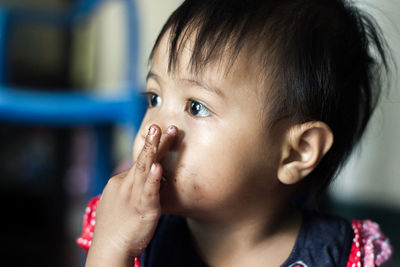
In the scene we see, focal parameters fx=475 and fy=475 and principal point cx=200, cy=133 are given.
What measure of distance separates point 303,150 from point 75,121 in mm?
865

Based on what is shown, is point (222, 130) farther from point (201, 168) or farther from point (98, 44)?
point (98, 44)

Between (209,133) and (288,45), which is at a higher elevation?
(288,45)

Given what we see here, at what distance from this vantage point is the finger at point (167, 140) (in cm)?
57

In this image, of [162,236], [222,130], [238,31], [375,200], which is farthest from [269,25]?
[375,200]

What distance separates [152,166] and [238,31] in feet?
0.67

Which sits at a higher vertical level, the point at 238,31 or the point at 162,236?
the point at 238,31

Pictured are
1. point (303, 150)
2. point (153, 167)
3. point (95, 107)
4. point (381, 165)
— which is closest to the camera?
point (153, 167)

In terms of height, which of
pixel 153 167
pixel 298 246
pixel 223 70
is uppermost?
pixel 223 70

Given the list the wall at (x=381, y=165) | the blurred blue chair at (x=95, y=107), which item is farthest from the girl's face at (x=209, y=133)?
the wall at (x=381, y=165)

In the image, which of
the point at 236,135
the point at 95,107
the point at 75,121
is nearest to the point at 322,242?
the point at 236,135

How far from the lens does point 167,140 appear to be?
0.58m

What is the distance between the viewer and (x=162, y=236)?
701mm

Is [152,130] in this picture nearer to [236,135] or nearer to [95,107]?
[236,135]

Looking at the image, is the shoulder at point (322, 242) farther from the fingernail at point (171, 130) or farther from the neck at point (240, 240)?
the fingernail at point (171, 130)
